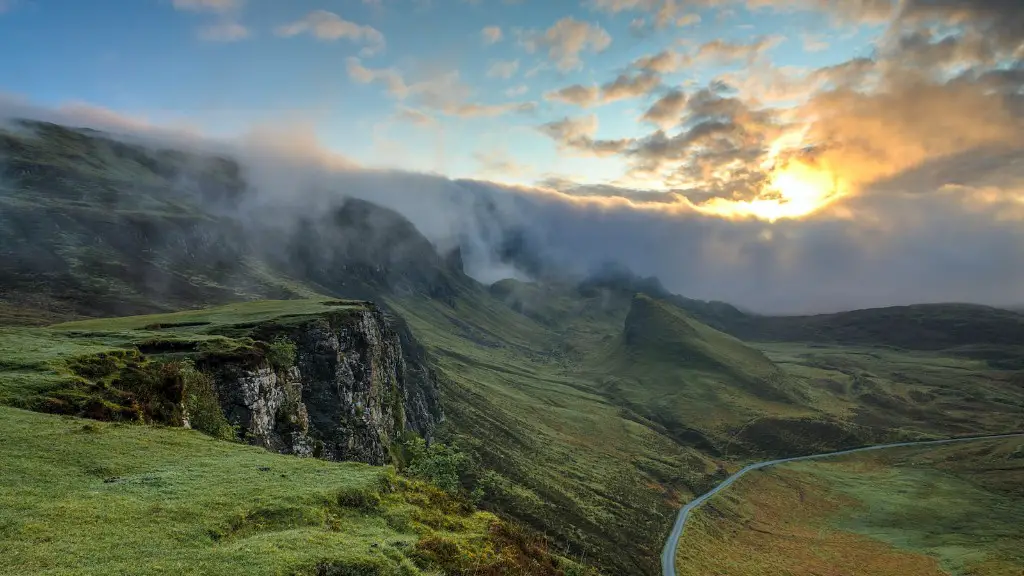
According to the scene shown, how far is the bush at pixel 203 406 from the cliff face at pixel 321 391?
178cm

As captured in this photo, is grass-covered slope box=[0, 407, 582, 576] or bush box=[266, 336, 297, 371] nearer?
grass-covered slope box=[0, 407, 582, 576]

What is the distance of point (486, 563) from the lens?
32250 mm

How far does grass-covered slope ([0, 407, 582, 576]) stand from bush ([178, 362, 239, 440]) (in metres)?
7.31

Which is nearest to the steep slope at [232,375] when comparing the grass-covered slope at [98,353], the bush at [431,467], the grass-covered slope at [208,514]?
the grass-covered slope at [98,353]

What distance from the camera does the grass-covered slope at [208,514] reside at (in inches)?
914

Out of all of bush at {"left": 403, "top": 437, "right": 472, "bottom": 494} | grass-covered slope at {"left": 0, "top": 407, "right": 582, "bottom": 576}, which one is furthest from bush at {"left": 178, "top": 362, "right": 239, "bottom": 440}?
bush at {"left": 403, "top": 437, "right": 472, "bottom": 494}

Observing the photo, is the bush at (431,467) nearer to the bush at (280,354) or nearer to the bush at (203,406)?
the bush at (280,354)

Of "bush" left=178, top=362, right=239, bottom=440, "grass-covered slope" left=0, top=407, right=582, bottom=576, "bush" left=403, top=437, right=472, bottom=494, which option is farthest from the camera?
"bush" left=403, top=437, right=472, bottom=494

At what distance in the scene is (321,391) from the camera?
80125mm

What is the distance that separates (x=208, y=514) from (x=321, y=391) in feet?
176

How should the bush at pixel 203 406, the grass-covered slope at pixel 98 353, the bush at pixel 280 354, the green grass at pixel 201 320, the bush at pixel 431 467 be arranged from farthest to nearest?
1. the bush at pixel 431 467
2. the green grass at pixel 201 320
3. the bush at pixel 280 354
4. the bush at pixel 203 406
5. the grass-covered slope at pixel 98 353

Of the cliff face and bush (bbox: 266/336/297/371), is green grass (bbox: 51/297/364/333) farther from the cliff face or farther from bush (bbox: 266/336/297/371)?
bush (bbox: 266/336/297/371)

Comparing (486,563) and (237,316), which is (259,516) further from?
(237,316)

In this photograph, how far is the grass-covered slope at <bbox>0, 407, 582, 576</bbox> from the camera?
23203 millimetres
